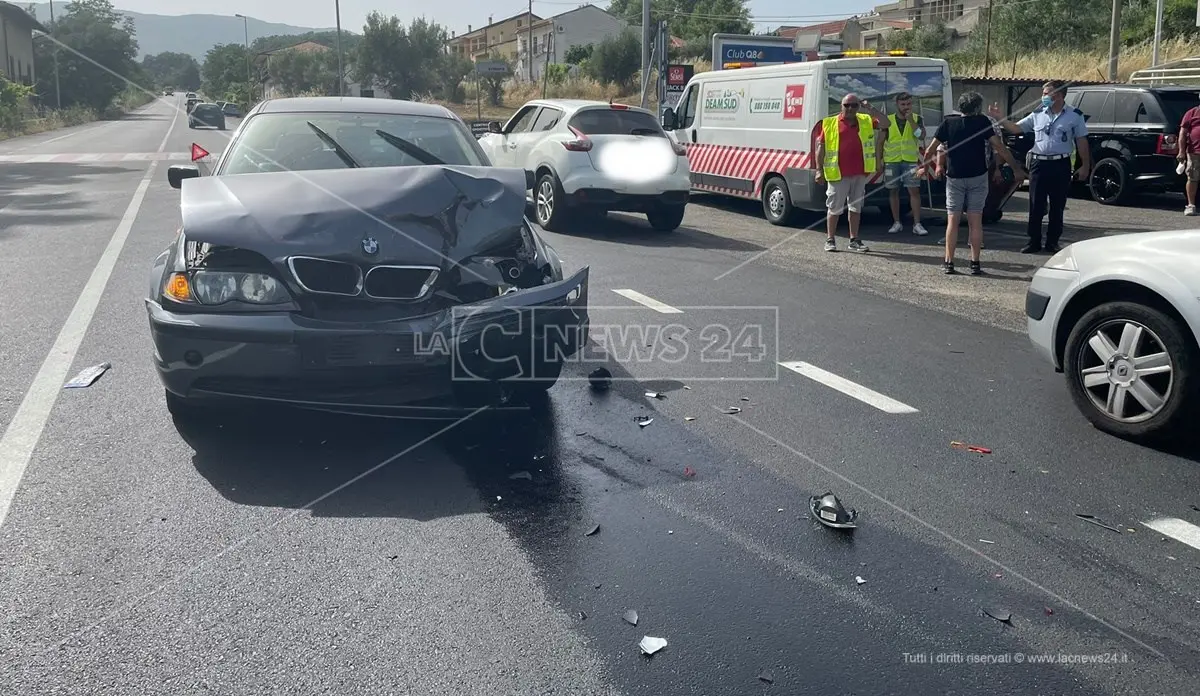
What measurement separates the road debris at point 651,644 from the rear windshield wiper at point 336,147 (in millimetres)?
3637

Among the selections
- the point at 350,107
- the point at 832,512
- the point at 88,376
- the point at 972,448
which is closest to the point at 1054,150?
the point at 972,448

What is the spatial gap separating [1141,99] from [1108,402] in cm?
1210

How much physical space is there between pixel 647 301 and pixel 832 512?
4.61 meters

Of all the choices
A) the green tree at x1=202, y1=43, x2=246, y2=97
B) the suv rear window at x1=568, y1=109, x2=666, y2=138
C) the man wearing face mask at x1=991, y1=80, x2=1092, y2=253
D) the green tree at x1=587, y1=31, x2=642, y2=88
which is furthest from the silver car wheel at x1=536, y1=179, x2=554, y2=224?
the green tree at x1=202, y1=43, x2=246, y2=97

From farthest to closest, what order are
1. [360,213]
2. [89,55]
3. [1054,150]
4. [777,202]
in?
[89,55], [777,202], [1054,150], [360,213]

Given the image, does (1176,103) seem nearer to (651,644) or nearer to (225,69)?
(651,644)

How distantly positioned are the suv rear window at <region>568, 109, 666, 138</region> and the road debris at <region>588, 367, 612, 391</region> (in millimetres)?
7100

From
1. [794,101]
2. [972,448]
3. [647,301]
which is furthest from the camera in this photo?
[794,101]

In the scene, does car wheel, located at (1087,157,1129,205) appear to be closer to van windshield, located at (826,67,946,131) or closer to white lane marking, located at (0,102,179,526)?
van windshield, located at (826,67,946,131)

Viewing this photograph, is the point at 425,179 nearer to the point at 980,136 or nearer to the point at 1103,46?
the point at 980,136

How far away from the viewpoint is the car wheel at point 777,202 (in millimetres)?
13680

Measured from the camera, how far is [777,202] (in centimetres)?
1391

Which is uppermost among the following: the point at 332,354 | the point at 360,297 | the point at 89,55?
the point at 89,55

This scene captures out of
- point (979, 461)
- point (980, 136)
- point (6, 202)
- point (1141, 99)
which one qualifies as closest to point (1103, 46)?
point (1141, 99)
